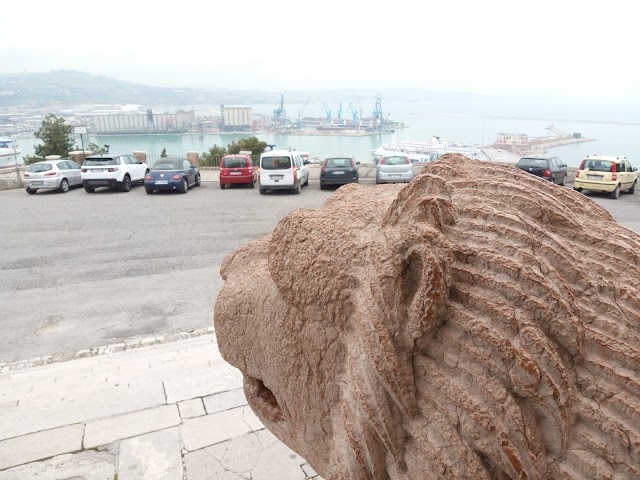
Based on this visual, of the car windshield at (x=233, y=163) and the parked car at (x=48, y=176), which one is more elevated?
the car windshield at (x=233, y=163)

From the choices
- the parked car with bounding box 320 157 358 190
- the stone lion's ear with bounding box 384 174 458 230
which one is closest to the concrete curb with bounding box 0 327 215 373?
the stone lion's ear with bounding box 384 174 458 230

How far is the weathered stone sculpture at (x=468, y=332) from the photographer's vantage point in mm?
1379

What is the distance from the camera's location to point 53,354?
5.74 meters

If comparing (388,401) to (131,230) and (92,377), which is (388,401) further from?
(131,230)

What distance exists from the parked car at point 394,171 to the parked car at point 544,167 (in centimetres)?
392

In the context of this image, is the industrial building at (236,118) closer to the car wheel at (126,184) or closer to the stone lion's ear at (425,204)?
the car wheel at (126,184)

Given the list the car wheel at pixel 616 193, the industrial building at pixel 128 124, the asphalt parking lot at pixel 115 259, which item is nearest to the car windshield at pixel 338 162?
the asphalt parking lot at pixel 115 259

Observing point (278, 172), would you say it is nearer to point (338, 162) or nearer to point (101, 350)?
point (338, 162)

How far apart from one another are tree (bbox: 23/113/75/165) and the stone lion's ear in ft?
88.0

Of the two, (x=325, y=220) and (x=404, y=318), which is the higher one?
(x=325, y=220)

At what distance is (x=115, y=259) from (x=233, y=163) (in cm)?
879

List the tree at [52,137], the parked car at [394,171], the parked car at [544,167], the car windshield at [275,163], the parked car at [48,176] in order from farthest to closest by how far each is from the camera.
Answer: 1. the tree at [52,137]
2. the parked car at [394,171]
3. the parked car at [544,167]
4. the parked car at [48,176]
5. the car windshield at [275,163]

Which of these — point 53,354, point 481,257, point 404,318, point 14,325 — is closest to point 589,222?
point 481,257

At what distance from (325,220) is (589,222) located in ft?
3.35
